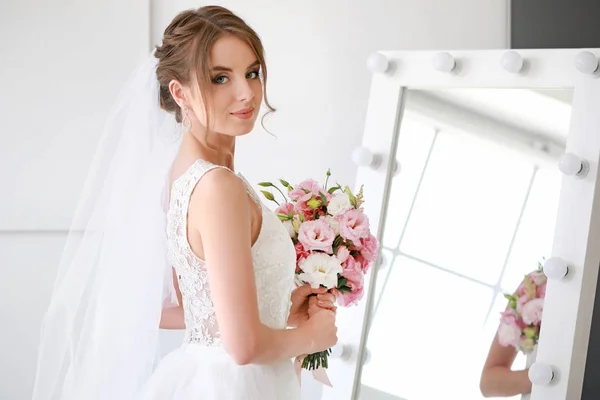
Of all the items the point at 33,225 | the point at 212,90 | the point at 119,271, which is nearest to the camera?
the point at 212,90

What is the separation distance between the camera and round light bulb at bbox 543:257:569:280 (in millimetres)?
2203

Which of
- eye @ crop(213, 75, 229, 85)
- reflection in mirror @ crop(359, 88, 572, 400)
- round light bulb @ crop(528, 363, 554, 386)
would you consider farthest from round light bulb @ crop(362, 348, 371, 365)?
eye @ crop(213, 75, 229, 85)

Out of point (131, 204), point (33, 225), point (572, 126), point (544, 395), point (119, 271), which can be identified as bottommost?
A: point (544, 395)

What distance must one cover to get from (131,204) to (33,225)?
1216mm

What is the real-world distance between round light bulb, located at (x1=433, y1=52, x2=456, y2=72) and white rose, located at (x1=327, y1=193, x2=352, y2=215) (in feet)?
2.48

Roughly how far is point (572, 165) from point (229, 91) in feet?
3.34

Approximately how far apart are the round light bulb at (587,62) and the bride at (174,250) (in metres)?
0.96

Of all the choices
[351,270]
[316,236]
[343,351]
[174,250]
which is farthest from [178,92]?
[343,351]

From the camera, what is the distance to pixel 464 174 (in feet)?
8.09

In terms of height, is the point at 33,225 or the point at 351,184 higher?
the point at 351,184

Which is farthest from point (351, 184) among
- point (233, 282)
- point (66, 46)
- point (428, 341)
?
point (233, 282)

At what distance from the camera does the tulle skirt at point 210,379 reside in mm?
1735

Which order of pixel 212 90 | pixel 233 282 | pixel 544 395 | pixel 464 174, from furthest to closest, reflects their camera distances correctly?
1. pixel 464 174
2. pixel 544 395
3. pixel 212 90
4. pixel 233 282

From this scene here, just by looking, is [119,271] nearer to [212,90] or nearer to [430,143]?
[212,90]
